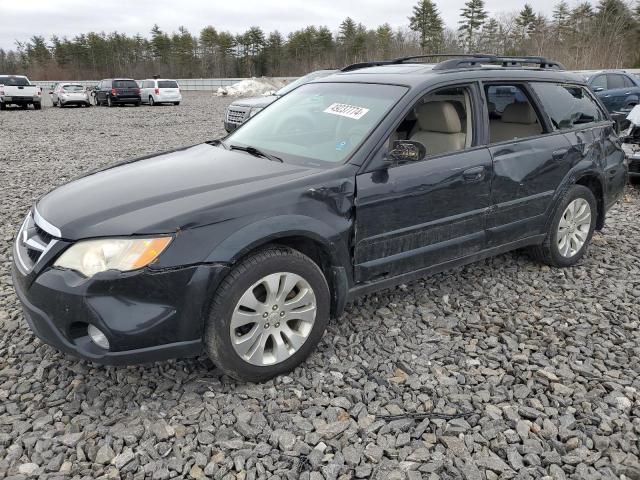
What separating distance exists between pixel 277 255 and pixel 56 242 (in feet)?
3.59

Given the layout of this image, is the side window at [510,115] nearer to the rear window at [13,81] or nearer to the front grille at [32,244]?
the front grille at [32,244]

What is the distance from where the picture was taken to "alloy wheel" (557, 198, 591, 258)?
450cm

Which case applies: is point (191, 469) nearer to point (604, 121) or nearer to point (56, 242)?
point (56, 242)

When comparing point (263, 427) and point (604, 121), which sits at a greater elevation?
point (604, 121)

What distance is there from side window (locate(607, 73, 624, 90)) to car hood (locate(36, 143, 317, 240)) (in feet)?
44.5

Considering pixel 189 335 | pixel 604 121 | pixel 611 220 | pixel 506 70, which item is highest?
pixel 506 70

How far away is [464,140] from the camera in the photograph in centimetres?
374

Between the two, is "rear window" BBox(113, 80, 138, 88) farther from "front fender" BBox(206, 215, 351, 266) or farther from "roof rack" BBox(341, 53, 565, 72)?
"front fender" BBox(206, 215, 351, 266)

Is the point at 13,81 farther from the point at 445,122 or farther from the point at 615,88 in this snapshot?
the point at 445,122

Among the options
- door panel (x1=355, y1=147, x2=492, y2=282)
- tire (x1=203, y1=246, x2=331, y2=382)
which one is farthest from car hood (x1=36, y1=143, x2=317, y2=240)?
door panel (x1=355, y1=147, x2=492, y2=282)

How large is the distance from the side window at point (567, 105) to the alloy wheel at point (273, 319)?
2.68 m

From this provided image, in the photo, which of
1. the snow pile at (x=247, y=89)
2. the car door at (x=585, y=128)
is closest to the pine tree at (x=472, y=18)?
the snow pile at (x=247, y=89)

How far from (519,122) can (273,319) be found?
2599 mm

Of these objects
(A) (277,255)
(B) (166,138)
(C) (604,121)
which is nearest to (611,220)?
(C) (604,121)
